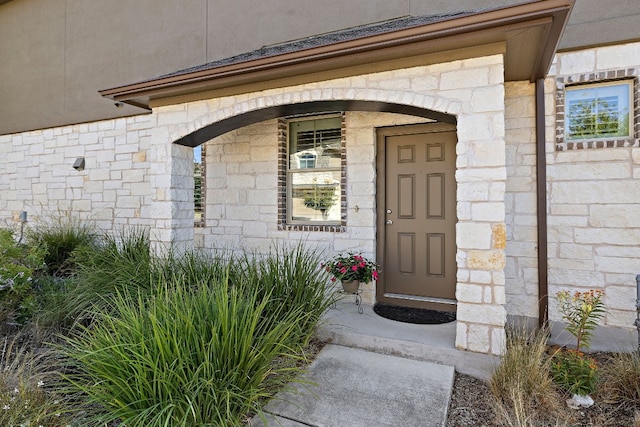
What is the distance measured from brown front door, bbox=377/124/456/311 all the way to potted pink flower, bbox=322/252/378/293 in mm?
521

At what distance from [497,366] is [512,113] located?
2.57m

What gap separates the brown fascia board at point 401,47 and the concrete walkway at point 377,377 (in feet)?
8.39

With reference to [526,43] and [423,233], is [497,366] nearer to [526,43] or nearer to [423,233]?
[423,233]

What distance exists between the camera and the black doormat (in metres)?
3.99

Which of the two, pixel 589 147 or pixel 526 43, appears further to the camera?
pixel 589 147

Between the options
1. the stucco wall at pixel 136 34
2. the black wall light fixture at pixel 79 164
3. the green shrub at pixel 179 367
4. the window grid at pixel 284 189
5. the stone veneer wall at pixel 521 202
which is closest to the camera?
the green shrub at pixel 179 367

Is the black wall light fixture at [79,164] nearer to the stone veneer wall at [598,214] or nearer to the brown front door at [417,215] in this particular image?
the brown front door at [417,215]

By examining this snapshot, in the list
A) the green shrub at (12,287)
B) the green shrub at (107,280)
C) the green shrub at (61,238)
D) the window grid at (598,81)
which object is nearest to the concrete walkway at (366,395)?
the green shrub at (107,280)

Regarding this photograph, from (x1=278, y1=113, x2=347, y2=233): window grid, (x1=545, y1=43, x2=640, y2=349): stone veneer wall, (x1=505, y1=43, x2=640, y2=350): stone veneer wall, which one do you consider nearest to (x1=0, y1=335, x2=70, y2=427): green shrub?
(x1=278, y1=113, x2=347, y2=233): window grid

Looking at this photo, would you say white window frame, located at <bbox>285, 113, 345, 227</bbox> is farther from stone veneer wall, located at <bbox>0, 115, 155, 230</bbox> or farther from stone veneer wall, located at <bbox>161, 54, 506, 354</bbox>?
stone veneer wall, located at <bbox>0, 115, 155, 230</bbox>

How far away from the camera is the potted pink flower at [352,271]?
423 centimetres

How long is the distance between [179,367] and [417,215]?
336 centimetres

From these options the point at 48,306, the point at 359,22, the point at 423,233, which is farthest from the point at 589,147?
the point at 48,306

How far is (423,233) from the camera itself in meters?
4.56
